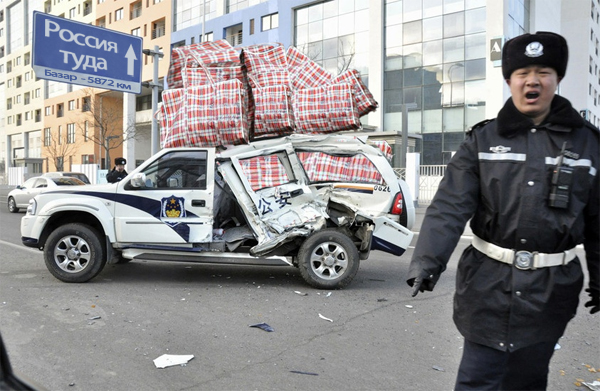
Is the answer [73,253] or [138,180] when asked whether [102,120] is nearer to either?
[73,253]

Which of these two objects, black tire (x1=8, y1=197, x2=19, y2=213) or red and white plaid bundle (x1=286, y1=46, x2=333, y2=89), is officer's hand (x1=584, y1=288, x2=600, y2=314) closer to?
red and white plaid bundle (x1=286, y1=46, x2=333, y2=89)

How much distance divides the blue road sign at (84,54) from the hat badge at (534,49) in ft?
39.6

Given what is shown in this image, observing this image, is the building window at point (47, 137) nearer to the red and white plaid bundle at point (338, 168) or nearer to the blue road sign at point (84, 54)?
the blue road sign at point (84, 54)

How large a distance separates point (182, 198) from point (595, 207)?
17.4ft

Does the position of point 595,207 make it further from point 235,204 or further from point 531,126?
point 235,204

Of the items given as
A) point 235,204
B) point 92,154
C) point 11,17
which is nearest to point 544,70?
point 235,204

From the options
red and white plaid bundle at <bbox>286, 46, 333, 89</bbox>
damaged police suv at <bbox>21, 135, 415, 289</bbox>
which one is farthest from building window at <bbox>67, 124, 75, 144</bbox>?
red and white plaid bundle at <bbox>286, 46, 333, 89</bbox>

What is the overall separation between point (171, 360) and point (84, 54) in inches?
429

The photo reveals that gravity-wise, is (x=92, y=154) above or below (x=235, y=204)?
above

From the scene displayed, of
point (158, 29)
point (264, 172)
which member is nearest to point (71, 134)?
point (158, 29)

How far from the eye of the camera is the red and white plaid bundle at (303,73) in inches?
279

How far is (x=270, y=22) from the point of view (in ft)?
120

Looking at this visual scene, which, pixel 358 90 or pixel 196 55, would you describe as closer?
pixel 358 90

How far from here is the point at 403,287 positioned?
688cm
